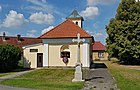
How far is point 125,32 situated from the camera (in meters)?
43.4

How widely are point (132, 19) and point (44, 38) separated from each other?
15.9 m

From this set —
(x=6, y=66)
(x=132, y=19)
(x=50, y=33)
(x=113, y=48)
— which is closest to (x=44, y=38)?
(x=50, y=33)

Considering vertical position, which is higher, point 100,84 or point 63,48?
point 63,48

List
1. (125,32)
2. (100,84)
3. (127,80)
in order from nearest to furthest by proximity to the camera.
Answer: (100,84) → (127,80) → (125,32)

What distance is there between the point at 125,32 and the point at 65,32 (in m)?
11.2

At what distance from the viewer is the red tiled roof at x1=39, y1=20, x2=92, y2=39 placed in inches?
1427

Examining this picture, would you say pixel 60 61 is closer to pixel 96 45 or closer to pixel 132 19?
pixel 132 19

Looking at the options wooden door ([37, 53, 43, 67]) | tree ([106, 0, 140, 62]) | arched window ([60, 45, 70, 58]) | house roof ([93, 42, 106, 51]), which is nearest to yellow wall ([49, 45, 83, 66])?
arched window ([60, 45, 70, 58])

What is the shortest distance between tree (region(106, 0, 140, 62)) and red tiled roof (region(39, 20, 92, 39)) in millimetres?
8583

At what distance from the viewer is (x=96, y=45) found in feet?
251

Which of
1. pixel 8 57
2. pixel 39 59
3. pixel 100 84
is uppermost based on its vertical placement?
pixel 8 57

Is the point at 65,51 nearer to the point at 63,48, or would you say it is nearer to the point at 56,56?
the point at 63,48

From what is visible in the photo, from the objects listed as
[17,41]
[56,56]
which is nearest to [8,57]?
[56,56]

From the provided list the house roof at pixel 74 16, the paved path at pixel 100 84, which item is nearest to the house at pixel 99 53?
the house roof at pixel 74 16
